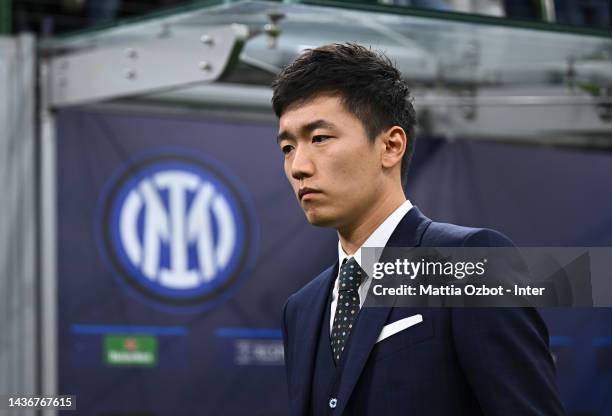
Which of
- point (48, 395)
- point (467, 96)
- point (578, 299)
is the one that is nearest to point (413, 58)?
point (467, 96)

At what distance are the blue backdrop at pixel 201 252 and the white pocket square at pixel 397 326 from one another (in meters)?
4.27

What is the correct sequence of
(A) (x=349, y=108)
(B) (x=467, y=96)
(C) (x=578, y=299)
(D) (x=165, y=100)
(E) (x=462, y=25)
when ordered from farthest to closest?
(B) (x=467, y=96) → (D) (x=165, y=100) → (E) (x=462, y=25) → (C) (x=578, y=299) → (A) (x=349, y=108)

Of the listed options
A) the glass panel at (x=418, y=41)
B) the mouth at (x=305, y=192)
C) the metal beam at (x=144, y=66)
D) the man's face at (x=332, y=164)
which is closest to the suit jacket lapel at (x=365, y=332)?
the man's face at (x=332, y=164)

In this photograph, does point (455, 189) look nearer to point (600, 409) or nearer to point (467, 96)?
point (467, 96)

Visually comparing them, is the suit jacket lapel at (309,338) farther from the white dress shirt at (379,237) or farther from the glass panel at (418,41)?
the glass panel at (418,41)

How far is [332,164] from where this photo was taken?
9.73 ft

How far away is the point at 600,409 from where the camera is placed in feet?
25.8

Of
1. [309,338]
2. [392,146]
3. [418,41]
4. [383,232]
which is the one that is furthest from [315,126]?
[418,41]

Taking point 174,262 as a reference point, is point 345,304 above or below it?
above

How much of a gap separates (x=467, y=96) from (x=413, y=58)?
630mm

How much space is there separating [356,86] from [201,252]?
14.4ft

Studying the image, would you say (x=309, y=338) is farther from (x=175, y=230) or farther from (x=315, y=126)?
(x=175, y=230)

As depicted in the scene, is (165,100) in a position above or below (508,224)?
above

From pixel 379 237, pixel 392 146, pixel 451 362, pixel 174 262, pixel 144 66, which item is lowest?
pixel 174 262
